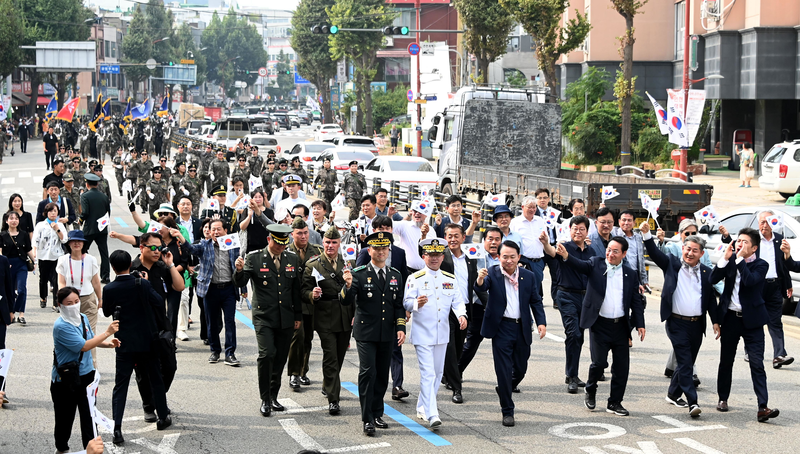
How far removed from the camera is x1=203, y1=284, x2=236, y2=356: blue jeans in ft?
35.2

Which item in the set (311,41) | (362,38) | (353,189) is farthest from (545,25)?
(311,41)

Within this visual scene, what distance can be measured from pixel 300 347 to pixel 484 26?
114ft

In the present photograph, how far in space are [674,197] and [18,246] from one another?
1197cm

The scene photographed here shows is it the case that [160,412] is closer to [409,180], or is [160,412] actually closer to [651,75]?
[409,180]

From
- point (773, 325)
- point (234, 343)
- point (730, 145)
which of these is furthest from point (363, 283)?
point (730, 145)

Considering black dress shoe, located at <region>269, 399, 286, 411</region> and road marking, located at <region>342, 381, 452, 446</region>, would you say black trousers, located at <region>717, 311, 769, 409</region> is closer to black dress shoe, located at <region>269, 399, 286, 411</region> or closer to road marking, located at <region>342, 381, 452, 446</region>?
road marking, located at <region>342, 381, 452, 446</region>

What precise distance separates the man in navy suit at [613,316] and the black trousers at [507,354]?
68 cm

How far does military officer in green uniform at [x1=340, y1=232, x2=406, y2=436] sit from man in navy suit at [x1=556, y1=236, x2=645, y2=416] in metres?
1.93

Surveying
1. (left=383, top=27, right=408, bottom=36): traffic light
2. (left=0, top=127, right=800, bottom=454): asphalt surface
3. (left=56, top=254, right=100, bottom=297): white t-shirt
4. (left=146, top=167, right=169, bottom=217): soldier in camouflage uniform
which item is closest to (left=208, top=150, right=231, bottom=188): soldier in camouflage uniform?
(left=146, top=167, right=169, bottom=217): soldier in camouflage uniform

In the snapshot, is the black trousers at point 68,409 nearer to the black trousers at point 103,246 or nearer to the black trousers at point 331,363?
the black trousers at point 331,363

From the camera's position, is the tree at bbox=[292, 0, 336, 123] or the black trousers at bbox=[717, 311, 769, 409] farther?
the tree at bbox=[292, 0, 336, 123]

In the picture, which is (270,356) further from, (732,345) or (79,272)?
(732,345)

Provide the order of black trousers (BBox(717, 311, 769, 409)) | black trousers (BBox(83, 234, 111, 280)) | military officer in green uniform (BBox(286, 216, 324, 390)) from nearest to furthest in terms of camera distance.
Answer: black trousers (BBox(717, 311, 769, 409)), military officer in green uniform (BBox(286, 216, 324, 390)), black trousers (BBox(83, 234, 111, 280))

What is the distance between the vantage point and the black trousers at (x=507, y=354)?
879 centimetres
